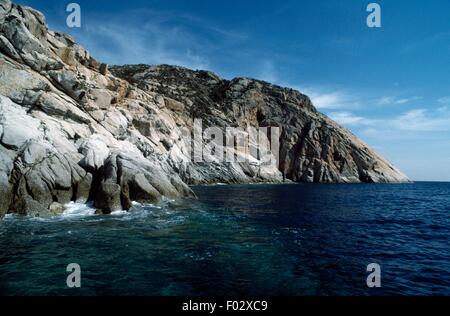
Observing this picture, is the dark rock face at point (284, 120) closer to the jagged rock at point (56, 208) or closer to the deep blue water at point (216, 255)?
the jagged rock at point (56, 208)

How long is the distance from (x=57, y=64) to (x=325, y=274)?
47874 mm

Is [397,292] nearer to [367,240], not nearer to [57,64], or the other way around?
[367,240]

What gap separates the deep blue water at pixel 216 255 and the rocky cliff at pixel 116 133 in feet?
17.6

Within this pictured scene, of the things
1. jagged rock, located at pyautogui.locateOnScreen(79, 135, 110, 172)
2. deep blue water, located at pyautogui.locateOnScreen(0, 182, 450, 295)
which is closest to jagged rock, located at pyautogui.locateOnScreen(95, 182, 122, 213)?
deep blue water, located at pyautogui.locateOnScreen(0, 182, 450, 295)

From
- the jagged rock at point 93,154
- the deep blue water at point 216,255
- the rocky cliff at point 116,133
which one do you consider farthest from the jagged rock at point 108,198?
the jagged rock at point 93,154

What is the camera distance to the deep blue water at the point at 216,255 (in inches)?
491

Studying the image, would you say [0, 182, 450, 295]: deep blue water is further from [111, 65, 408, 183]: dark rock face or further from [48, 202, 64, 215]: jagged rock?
[111, 65, 408, 183]: dark rock face

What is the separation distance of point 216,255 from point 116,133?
4016 cm

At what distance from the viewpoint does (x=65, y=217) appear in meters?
25.1

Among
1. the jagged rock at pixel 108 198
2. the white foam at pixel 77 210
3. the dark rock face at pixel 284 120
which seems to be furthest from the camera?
the dark rock face at pixel 284 120

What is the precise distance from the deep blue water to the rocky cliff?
5379mm

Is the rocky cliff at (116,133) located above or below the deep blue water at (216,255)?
above

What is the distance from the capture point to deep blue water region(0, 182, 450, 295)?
12477mm
